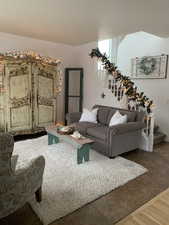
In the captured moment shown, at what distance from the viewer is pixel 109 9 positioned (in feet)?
9.31

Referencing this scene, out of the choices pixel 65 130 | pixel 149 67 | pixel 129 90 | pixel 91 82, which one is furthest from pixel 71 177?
pixel 149 67

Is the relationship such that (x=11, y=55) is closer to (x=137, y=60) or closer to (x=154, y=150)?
(x=137, y=60)

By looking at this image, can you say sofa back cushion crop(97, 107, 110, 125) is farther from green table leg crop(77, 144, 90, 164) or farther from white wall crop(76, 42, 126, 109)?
green table leg crop(77, 144, 90, 164)

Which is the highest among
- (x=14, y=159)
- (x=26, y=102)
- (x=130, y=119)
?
(x=26, y=102)

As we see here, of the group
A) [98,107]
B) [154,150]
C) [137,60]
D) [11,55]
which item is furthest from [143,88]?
[11,55]

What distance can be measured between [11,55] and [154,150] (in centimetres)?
388

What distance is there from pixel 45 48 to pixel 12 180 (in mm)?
4440

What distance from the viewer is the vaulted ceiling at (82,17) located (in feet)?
8.79

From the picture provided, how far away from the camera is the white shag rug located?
197 cm

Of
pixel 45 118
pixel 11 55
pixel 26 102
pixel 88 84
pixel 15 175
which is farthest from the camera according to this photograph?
pixel 88 84

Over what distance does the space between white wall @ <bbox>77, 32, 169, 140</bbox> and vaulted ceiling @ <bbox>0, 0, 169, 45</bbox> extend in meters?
0.60

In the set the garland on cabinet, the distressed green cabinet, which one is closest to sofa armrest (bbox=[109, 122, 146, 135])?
the distressed green cabinet

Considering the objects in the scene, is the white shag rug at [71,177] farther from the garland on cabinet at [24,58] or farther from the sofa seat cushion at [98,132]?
the garland on cabinet at [24,58]

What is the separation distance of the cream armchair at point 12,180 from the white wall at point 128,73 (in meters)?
3.09
